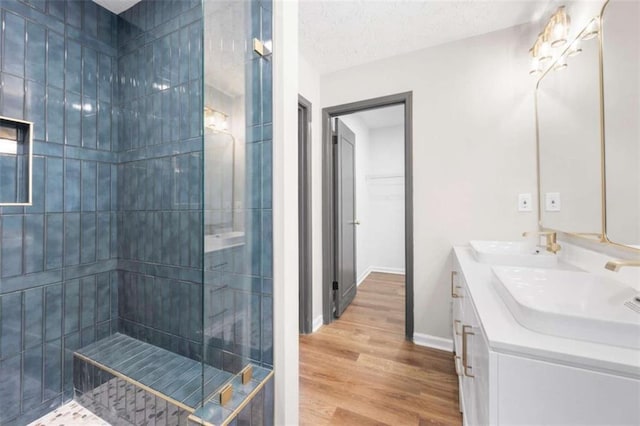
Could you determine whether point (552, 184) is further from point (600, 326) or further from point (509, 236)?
point (600, 326)

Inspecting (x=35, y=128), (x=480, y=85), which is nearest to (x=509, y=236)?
(x=480, y=85)

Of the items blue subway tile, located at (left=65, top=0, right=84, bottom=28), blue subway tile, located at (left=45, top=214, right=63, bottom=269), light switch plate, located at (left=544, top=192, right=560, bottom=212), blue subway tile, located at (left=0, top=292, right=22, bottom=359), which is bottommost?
blue subway tile, located at (left=0, top=292, right=22, bottom=359)

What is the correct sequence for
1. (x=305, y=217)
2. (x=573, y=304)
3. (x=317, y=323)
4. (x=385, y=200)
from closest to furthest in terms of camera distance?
(x=573, y=304), (x=305, y=217), (x=317, y=323), (x=385, y=200)

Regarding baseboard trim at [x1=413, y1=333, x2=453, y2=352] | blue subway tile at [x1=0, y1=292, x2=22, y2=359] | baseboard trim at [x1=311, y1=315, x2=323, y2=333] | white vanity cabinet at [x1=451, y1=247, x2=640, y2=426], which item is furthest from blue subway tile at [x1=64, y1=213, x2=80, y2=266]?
baseboard trim at [x1=413, y1=333, x2=453, y2=352]

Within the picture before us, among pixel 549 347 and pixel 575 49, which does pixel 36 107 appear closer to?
pixel 549 347

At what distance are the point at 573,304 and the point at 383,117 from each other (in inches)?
134

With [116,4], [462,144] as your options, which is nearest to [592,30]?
[462,144]

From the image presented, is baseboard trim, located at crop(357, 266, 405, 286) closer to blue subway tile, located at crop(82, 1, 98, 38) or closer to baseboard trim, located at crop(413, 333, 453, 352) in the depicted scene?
baseboard trim, located at crop(413, 333, 453, 352)

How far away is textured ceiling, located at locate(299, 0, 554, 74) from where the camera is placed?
1609 millimetres

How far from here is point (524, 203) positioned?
177 centimetres

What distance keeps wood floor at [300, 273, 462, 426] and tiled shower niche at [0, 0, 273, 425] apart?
0.60 metres

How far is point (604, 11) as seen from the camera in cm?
106

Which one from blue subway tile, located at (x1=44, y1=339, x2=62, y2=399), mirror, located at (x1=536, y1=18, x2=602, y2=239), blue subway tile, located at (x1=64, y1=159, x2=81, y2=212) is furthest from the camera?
blue subway tile, located at (x1=64, y1=159, x2=81, y2=212)

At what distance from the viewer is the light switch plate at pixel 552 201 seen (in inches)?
58.4
